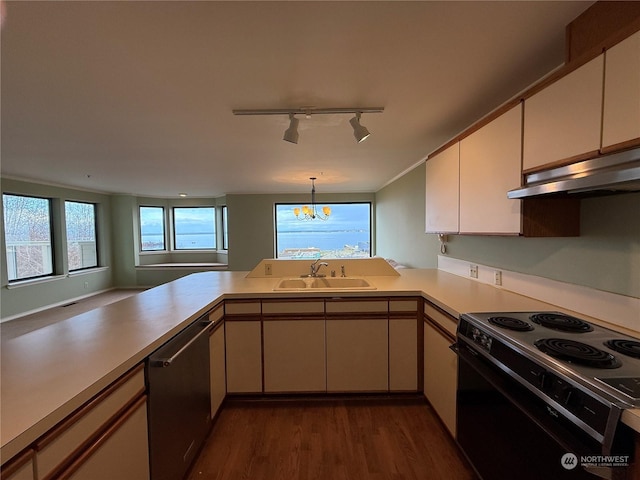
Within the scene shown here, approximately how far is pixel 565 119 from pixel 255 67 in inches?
61.4

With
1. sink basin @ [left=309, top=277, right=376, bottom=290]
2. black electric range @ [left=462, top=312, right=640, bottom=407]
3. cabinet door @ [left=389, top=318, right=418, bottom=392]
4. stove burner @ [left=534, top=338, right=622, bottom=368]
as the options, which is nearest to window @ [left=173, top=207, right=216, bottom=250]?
sink basin @ [left=309, top=277, right=376, bottom=290]

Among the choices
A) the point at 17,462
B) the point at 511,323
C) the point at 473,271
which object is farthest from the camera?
the point at 473,271

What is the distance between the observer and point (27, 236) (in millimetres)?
5035

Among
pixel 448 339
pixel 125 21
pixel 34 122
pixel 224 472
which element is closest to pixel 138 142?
pixel 34 122

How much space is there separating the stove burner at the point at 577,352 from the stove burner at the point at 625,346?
0.08 m

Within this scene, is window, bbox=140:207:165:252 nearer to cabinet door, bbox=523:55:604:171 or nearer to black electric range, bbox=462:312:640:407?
black electric range, bbox=462:312:640:407

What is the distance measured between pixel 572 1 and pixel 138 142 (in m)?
3.48

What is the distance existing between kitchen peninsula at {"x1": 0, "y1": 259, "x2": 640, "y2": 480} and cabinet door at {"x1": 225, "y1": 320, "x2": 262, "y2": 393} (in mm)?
218

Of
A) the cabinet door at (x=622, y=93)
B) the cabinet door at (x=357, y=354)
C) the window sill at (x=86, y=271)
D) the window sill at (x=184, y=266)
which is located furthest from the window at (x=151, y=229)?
the cabinet door at (x=622, y=93)

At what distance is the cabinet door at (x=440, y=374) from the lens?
1.69m

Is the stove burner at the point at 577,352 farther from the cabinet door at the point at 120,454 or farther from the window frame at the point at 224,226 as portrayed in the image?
the window frame at the point at 224,226

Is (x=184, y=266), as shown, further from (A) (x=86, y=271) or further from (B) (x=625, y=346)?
(B) (x=625, y=346)

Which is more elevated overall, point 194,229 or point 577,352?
point 194,229

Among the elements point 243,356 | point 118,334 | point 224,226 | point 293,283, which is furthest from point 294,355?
point 224,226
